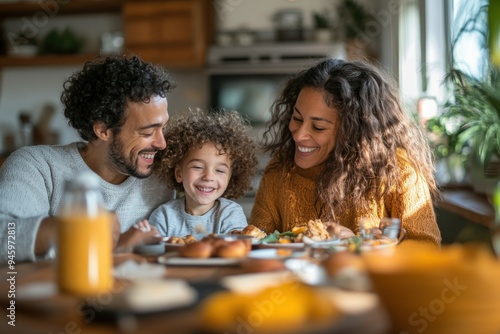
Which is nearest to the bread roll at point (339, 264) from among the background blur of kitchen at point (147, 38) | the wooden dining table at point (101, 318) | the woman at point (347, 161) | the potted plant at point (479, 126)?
the wooden dining table at point (101, 318)

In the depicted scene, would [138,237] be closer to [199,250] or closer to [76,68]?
[199,250]

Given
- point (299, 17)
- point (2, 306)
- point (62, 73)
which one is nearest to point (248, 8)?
point (299, 17)

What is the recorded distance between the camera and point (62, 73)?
19.6ft

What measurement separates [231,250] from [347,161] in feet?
2.77

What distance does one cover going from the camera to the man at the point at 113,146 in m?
1.87

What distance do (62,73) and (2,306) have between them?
5237 mm

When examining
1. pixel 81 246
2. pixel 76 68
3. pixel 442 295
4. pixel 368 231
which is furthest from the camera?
pixel 76 68

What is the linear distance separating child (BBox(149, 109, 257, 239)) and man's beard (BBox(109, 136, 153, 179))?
13 cm

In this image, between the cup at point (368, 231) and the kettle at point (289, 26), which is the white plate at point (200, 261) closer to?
the cup at point (368, 231)

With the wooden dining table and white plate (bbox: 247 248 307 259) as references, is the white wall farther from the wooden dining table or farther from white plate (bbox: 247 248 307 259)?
the wooden dining table

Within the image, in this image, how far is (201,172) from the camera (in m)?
2.03

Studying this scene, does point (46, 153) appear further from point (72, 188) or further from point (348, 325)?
point (348, 325)

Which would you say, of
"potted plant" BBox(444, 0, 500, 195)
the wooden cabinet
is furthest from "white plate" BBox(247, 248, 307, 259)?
the wooden cabinet

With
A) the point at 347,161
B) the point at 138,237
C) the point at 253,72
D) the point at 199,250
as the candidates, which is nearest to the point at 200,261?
the point at 199,250
